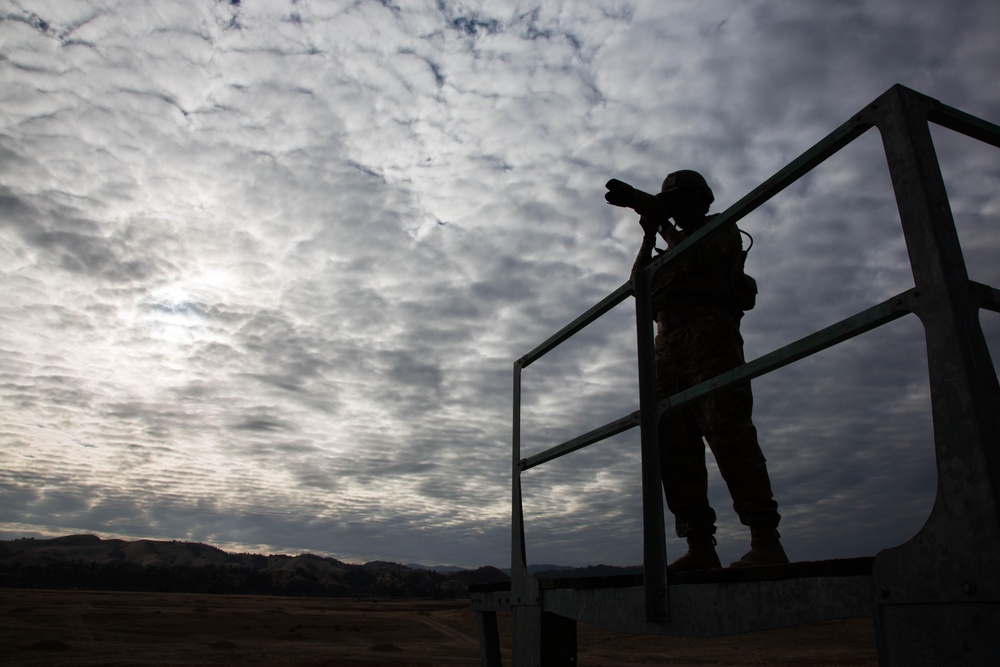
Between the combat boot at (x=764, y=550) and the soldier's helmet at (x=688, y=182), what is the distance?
77.5 inches

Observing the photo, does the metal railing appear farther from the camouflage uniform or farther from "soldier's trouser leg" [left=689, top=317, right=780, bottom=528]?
the camouflage uniform

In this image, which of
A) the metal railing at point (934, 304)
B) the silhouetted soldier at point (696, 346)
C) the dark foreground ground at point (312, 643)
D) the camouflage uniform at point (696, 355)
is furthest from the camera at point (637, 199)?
the dark foreground ground at point (312, 643)

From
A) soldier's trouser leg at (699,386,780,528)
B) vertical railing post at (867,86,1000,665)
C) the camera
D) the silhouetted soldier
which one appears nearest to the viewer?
vertical railing post at (867,86,1000,665)

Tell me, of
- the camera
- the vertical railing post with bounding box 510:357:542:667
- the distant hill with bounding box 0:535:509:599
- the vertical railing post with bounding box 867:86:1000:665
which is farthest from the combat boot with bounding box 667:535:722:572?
the distant hill with bounding box 0:535:509:599

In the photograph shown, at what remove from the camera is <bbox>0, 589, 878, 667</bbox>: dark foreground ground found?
92.4ft

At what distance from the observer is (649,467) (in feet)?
8.85

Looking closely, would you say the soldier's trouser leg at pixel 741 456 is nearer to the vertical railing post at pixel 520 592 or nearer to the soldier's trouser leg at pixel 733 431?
the soldier's trouser leg at pixel 733 431

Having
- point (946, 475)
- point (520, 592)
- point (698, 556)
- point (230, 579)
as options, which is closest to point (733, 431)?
point (698, 556)

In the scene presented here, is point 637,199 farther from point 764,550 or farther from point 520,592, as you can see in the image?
point 520,592

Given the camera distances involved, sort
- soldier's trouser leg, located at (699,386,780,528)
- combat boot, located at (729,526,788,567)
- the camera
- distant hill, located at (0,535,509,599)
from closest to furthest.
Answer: combat boot, located at (729,526,788,567) < soldier's trouser leg, located at (699,386,780,528) < the camera < distant hill, located at (0,535,509,599)

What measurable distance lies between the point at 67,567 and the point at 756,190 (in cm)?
12839

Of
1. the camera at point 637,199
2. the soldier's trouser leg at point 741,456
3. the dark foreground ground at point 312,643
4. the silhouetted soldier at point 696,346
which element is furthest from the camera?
the dark foreground ground at point 312,643

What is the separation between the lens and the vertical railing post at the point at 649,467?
2557mm

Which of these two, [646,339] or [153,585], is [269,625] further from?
[153,585]
